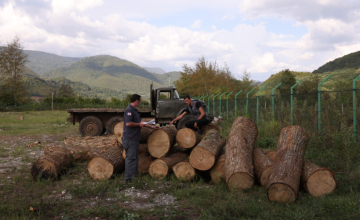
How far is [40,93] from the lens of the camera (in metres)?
115

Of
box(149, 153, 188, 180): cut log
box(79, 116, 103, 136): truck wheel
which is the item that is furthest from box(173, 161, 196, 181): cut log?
box(79, 116, 103, 136): truck wheel

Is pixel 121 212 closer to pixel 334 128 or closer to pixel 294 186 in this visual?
pixel 294 186

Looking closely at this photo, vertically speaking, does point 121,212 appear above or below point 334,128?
below

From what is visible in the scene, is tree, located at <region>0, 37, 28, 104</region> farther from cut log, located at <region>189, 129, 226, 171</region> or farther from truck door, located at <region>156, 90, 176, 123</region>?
cut log, located at <region>189, 129, 226, 171</region>

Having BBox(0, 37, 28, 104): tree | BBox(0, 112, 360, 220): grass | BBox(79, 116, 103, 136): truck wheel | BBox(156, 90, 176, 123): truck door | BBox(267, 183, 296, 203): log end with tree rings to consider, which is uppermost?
BBox(0, 37, 28, 104): tree

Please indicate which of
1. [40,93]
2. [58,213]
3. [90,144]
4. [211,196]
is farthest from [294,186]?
[40,93]

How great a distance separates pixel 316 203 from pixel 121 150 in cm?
420

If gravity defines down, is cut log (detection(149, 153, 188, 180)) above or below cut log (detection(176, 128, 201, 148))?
below

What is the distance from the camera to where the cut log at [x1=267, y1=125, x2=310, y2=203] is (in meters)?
4.34

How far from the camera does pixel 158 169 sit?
19.0 ft

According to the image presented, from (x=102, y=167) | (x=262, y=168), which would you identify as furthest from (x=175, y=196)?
(x=102, y=167)

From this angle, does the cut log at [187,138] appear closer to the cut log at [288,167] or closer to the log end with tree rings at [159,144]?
the log end with tree rings at [159,144]

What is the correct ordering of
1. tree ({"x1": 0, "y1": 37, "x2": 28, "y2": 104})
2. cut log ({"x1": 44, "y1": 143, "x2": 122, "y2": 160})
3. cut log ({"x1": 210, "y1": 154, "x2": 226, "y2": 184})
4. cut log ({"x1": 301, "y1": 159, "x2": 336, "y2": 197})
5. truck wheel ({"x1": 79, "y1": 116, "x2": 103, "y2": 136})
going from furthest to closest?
1. tree ({"x1": 0, "y1": 37, "x2": 28, "y2": 104})
2. truck wheel ({"x1": 79, "y1": 116, "x2": 103, "y2": 136})
3. cut log ({"x1": 44, "y1": 143, "x2": 122, "y2": 160})
4. cut log ({"x1": 210, "y1": 154, "x2": 226, "y2": 184})
5. cut log ({"x1": 301, "y1": 159, "x2": 336, "y2": 197})

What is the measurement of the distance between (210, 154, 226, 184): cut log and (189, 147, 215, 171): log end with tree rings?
156 mm
